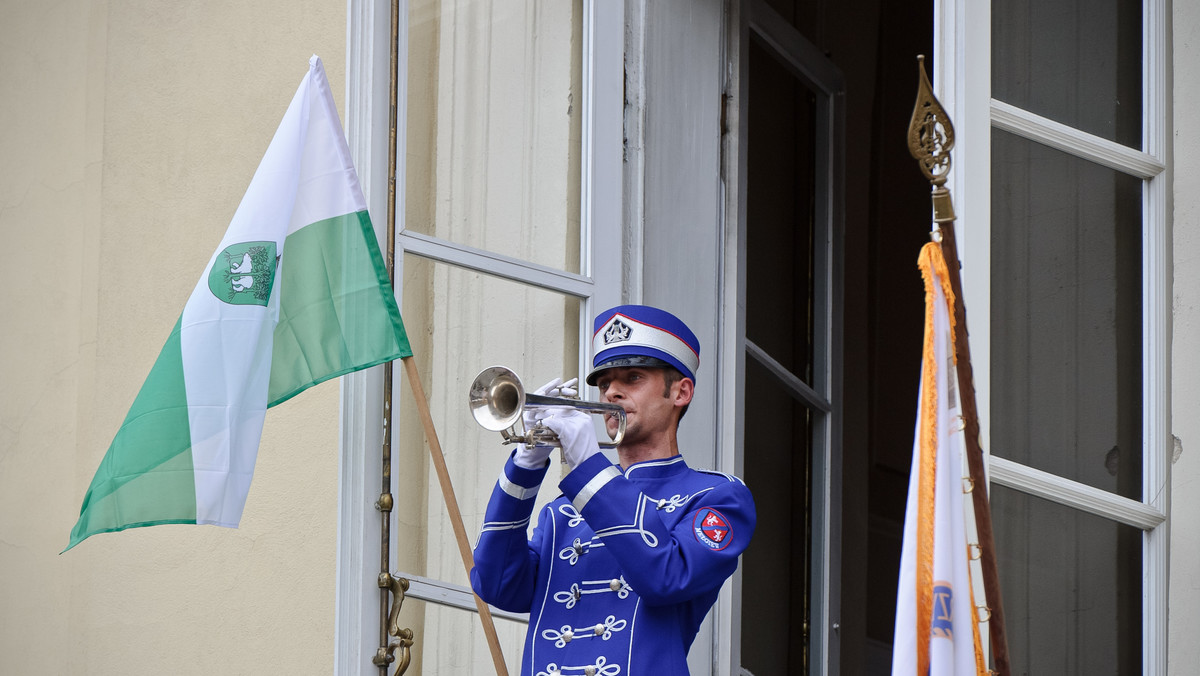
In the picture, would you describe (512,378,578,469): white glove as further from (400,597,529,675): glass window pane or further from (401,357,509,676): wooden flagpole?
(400,597,529,675): glass window pane

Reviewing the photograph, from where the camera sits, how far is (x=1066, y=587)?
9.28 feet

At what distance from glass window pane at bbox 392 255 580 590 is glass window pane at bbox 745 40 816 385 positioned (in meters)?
1.07

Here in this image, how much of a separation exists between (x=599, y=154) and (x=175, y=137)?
4.26ft

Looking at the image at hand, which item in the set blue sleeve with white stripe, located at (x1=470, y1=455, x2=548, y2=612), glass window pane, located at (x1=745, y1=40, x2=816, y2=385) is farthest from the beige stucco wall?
glass window pane, located at (x1=745, y1=40, x2=816, y2=385)

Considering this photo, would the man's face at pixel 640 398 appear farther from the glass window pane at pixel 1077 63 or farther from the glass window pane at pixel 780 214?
A: the glass window pane at pixel 780 214

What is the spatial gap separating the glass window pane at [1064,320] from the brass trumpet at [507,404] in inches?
29.6

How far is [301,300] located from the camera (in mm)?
3225

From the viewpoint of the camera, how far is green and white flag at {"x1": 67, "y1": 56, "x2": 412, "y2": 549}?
306 cm

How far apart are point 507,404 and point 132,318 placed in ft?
6.21

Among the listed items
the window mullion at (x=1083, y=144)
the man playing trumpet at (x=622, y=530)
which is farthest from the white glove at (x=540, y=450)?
the window mullion at (x=1083, y=144)

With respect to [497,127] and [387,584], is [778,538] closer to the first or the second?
[497,127]

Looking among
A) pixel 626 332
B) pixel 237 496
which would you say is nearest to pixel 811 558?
pixel 626 332

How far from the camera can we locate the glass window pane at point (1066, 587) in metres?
2.80

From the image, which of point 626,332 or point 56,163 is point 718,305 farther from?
point 56,163
